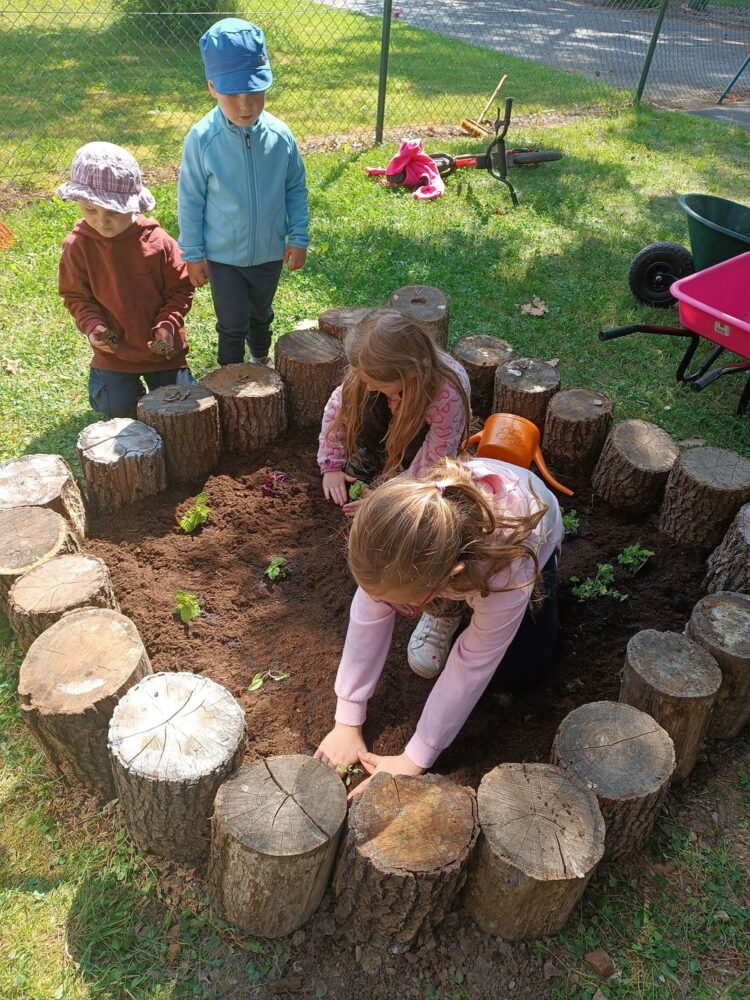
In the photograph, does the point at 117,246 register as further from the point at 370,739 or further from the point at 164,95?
the point at 164,95

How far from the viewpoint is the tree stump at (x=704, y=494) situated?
123 inches

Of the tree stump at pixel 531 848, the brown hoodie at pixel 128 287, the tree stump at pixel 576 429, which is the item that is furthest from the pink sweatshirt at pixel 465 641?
the brown hoodie at pixel 128 287

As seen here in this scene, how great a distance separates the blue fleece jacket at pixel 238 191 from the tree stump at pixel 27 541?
1.57m

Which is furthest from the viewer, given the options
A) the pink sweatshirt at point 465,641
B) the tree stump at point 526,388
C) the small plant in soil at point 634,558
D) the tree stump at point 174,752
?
the tree stump at point 526,388

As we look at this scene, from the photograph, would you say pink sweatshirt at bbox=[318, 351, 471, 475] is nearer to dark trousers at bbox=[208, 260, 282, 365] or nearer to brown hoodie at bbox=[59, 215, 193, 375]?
brown hoodie at bbox=[59, 215, 193, 375]

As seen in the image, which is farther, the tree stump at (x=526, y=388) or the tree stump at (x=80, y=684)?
the tree stump at (x=526, y=388)

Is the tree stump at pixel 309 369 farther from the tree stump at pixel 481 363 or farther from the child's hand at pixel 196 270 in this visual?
the tree stump at pixel 481 363

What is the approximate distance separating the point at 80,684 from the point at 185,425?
56.3 inches

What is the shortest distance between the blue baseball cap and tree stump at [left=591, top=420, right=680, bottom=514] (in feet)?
7.29

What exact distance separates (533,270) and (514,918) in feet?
16.0

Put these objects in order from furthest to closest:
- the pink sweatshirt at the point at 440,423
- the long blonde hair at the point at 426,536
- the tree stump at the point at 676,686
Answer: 1. the pink sweatshirt at the point at 440,423
2. the tree stump at the point at 676,686
3. the long blonde hair at the point at 426,536

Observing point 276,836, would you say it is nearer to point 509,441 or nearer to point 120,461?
point 120,461

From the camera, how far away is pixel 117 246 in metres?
3.44

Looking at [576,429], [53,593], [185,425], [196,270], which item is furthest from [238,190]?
[53,593]
